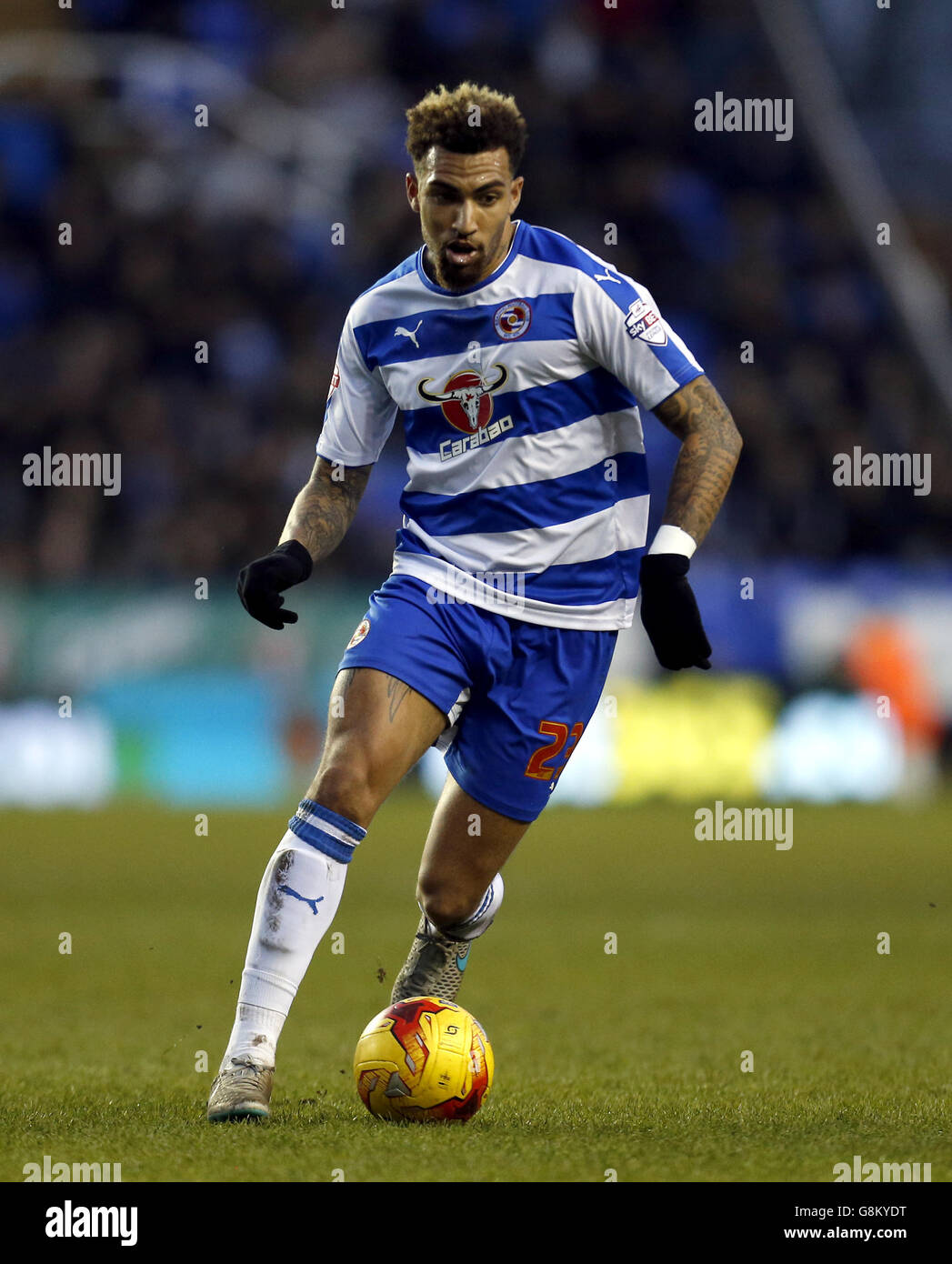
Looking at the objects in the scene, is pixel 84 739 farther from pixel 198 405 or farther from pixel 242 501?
pixel 198 405

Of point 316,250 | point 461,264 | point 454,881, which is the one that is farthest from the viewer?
point 316,250

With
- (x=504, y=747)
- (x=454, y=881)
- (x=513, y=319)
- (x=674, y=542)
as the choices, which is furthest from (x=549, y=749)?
(x=513, y=319)

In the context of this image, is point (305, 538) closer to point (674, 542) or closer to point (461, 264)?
point (461, 264)

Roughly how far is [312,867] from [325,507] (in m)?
1.07

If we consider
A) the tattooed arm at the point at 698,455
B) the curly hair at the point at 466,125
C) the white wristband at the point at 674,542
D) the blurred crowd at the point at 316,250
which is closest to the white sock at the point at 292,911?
the white wristband at the point at 674,542

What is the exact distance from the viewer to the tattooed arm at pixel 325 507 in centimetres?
493

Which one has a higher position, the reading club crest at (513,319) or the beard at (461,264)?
the beard at (461,264)

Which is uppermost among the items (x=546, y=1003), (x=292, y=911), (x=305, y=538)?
(x=305, y=538)

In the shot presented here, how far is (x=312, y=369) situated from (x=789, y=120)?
5647 mm

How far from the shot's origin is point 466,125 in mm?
4535

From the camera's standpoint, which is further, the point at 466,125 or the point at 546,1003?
the point at 546,1003

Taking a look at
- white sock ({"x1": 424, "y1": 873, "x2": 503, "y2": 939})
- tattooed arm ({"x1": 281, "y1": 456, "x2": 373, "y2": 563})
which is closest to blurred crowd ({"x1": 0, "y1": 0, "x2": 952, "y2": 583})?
tattooed arm ({"x1": 281, "y1": 456, "x2": 373, "y2": 563})

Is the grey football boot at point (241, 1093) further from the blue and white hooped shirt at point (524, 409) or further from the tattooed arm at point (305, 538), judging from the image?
the blue and white hooped shirt at point (524, 409)

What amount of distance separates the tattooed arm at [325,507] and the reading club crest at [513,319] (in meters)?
0.57
